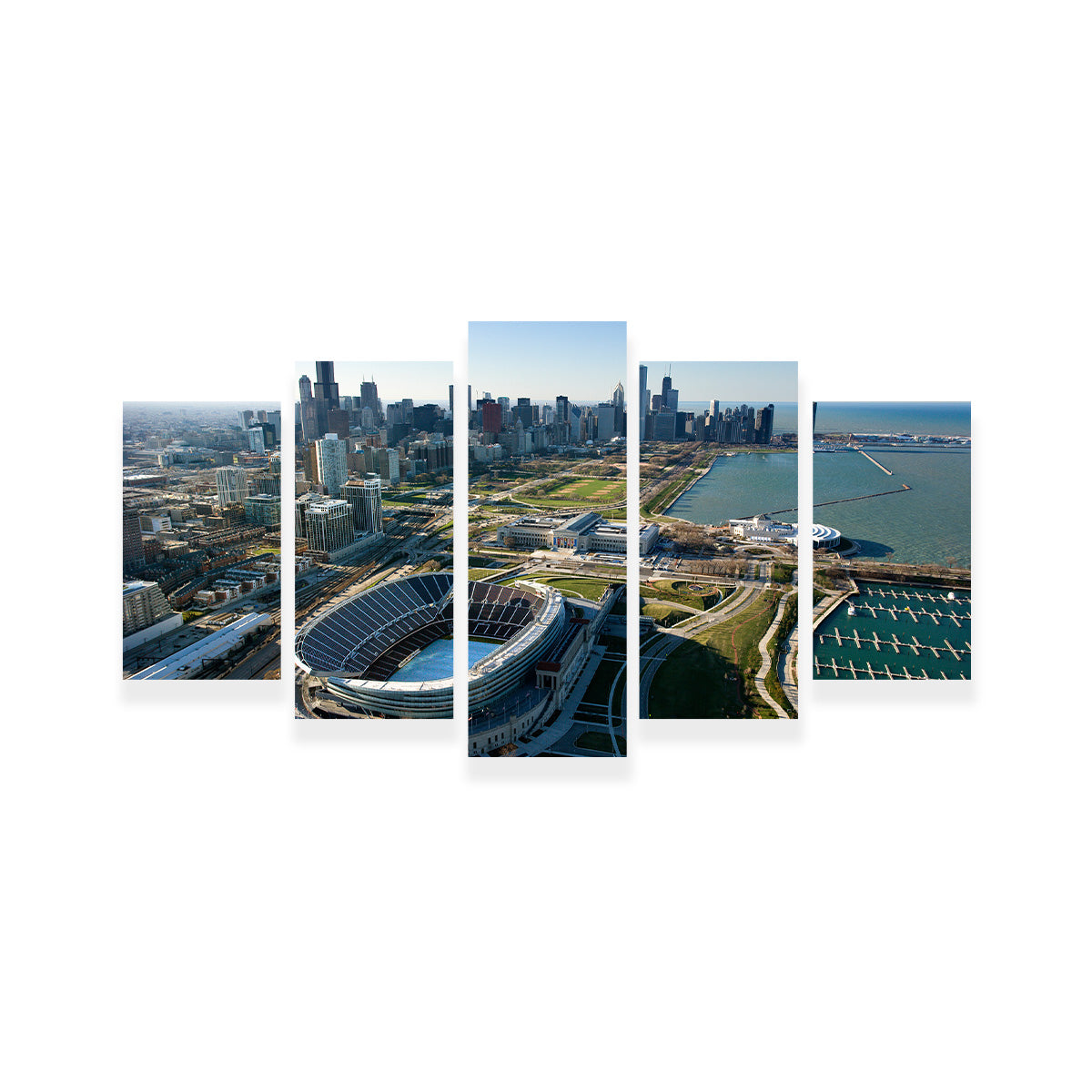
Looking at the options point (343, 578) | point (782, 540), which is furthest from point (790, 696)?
point (343, 578)

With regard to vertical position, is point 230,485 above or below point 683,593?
above

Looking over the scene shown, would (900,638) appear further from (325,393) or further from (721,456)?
(325,393)

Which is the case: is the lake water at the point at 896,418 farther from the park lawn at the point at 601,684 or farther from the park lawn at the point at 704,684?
the park lawn at the point at 601,684

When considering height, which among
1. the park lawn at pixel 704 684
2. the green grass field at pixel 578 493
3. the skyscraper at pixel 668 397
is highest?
the skyscraper at pixel 668 397

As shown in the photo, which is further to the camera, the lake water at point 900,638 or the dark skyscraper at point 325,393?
the lake water at point 900,638

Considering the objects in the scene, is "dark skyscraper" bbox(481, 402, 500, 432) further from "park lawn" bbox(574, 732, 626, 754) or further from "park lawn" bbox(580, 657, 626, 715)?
"park lawn" bbox(574, 732, 626, 754)

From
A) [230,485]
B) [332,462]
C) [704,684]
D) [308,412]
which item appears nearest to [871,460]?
[704,684]

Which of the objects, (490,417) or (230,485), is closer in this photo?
(490,417)

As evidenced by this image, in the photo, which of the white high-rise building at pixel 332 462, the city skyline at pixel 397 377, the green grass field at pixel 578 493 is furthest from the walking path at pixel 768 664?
the white high-rise building at pixel 332 462
